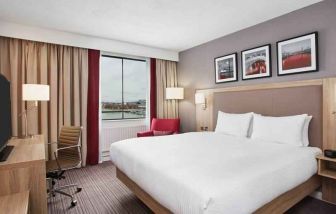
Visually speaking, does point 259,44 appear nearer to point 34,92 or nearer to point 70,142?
point 70,142

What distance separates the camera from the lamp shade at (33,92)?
9.34ft

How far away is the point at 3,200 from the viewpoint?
1453 mm

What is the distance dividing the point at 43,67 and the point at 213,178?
11.8 feet

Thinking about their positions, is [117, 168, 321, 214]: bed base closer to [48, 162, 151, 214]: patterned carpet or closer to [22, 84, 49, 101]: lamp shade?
[48, 162, 151, 214]: patterned carpet

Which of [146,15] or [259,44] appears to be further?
[259,44]

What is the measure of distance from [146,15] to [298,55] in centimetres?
236

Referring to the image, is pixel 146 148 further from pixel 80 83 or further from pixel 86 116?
pixel 80 83

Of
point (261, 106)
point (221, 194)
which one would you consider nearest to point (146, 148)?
point (221, 194)

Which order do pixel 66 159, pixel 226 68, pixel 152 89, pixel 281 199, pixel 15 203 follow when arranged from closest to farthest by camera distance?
pixel 15 203 → pixel 281 199 → pixel 66 159 → pixel 226 68 → pixel 152 89

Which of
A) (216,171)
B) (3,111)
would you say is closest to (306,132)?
(216,171)

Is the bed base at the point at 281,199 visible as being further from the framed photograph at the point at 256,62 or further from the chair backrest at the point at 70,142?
the framed photograph at the point at 256,62

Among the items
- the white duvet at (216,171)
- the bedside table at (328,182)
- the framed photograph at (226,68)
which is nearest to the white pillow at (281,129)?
the white duvet at (216,171)

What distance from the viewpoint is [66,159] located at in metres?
2.83

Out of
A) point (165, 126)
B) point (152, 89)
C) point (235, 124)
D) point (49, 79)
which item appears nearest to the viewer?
point (235, 124)
